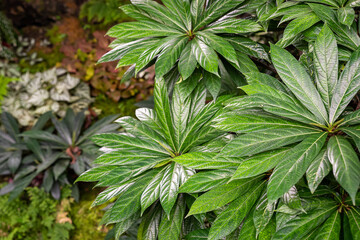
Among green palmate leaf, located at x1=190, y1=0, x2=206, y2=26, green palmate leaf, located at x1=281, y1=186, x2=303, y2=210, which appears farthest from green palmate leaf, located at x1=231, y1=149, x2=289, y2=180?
green palmate leaf, located at x1=190, y1=0, x2=206, y2=26

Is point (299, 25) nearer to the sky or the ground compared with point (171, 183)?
nearer to the sky

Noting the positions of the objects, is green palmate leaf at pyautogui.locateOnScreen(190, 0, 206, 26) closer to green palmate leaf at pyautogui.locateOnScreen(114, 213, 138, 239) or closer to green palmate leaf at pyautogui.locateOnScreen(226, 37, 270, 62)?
green palmate leaf at pyautogui.locateOnScreen(226, 37, 270, 62)

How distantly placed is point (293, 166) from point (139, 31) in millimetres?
824

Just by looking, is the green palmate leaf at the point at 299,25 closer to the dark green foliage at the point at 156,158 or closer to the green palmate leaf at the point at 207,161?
the dark green foliage at the point at 156,158

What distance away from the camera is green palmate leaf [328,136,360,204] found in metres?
0.69

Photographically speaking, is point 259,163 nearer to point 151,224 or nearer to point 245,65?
point 245,65

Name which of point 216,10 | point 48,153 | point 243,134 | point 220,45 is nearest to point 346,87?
point 243,134

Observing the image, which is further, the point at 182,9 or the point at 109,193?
the point at 182,9

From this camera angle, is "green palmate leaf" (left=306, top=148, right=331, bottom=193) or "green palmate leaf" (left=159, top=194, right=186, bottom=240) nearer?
"green palmate leaf" (left=306, top=148, right=331, bottom=193)

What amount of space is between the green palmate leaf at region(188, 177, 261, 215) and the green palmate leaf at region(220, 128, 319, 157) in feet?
0.55

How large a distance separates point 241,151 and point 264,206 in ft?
0.70

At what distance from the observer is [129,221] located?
1.18 meters

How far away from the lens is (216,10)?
1.22 meters

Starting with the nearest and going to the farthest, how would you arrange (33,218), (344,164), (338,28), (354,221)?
(344,164), (354,221), (338,28), (33,218)
